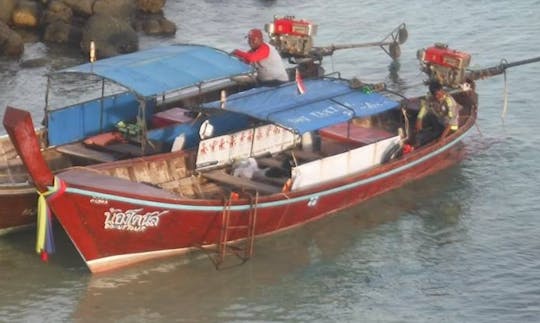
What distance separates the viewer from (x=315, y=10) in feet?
124

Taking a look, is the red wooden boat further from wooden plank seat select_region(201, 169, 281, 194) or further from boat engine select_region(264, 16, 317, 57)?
boat engine select_region(264, 16, 317, 57)

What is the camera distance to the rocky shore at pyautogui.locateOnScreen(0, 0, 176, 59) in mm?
30469

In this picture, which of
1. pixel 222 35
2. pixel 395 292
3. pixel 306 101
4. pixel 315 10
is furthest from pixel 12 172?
pixel 315 10

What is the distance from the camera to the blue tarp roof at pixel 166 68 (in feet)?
56.5

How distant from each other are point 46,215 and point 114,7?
63.3 feet

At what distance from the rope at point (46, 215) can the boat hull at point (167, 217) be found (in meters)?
0.13

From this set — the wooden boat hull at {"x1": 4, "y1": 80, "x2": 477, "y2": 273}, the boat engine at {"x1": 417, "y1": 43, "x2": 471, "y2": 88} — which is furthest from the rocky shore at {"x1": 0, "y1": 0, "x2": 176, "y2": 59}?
the wooden boat hull at {"x1": 4, "y1": 80, "x2": 477, "y2": 273}

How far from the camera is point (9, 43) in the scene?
99.6 ft

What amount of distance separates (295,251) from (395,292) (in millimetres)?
2276

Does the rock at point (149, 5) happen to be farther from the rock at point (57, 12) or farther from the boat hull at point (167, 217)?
the boat hull at point (167, 217)

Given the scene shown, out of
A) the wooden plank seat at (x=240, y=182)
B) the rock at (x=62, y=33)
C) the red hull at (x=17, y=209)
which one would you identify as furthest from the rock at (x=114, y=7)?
the wooden plank seat at (x=240, y=182)

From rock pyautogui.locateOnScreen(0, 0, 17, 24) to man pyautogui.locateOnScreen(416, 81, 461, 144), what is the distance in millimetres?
17424

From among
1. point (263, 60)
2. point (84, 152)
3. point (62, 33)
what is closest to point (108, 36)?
point (62, 33)

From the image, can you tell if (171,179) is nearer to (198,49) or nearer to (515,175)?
(198,49)
